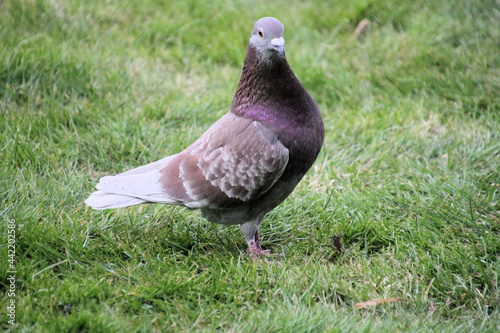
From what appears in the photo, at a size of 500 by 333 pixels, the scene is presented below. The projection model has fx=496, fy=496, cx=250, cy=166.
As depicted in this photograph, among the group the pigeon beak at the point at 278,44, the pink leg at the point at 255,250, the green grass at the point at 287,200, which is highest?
the pigeon beak at the point at 278,44

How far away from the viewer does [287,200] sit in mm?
3967

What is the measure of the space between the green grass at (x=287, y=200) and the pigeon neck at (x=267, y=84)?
39.5 inches

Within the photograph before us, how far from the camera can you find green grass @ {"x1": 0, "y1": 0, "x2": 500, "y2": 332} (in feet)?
9.51

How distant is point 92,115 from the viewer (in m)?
4.59

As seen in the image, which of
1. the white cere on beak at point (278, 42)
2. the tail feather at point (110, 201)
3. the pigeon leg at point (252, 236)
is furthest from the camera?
the pigeon leg at point (252, 236)

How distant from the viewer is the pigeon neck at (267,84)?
10.0 feet

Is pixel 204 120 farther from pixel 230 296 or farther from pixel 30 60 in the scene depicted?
pixel 230 296

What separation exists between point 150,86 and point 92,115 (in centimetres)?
87

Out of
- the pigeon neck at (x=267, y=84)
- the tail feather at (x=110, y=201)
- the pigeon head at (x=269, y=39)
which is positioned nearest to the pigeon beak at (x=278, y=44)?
the pigeon head at (x=269, y=39)

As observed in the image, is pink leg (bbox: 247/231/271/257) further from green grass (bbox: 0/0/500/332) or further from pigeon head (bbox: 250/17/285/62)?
pigeon head (bbox: 250/17/285/62)

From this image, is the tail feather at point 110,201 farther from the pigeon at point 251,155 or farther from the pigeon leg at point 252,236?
the pigeon leg at point 252,236

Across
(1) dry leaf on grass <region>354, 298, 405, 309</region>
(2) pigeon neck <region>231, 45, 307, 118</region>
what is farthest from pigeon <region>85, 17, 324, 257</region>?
(1) dry leaf on grass <region>354, 298, 405, 309</region>

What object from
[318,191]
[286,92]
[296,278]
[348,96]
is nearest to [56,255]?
[296,278]

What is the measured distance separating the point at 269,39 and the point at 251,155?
70cm
